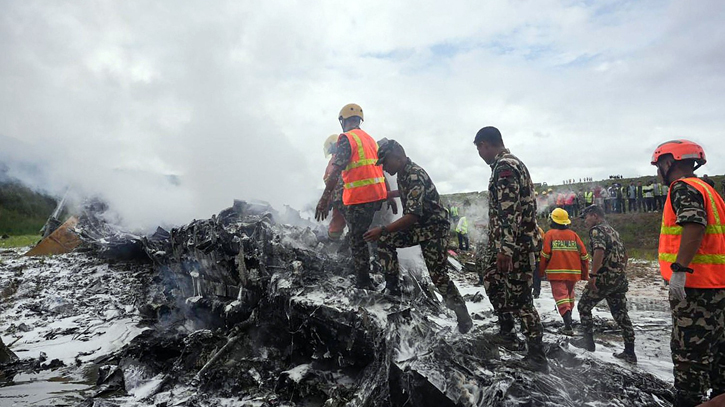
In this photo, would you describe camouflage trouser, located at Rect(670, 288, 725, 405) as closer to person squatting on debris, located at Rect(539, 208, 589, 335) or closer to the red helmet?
the red helmet

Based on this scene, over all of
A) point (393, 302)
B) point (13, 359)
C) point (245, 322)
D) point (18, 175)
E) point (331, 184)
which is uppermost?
point (18, 175)

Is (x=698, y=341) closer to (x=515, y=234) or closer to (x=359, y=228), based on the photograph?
(x=515, y=234)

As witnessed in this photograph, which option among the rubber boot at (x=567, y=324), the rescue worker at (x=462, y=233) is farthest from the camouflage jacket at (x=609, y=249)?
the rescue worker at (x=462, y=233)

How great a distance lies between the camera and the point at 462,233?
14461mm

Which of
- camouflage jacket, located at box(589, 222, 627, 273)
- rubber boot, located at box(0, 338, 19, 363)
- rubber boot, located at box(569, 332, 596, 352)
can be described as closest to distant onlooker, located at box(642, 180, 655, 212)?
camouflage jacket, located at box(589, 222, 627, 273)

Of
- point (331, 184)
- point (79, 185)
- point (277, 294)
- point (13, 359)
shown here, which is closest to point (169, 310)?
point (13, 359)

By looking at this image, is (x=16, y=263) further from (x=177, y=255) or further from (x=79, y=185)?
(x=177, y=255)

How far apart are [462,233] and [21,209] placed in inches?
966

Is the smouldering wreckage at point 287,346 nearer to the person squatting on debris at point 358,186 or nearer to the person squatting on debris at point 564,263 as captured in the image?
the person squatting on debris at point 358,186

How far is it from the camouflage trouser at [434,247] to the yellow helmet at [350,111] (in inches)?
61.4

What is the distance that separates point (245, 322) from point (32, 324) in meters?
4.33

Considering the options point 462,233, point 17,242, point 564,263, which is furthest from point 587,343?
point 17,242

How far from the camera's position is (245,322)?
3982 millimetres

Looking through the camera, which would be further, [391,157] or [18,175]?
[18,175]
